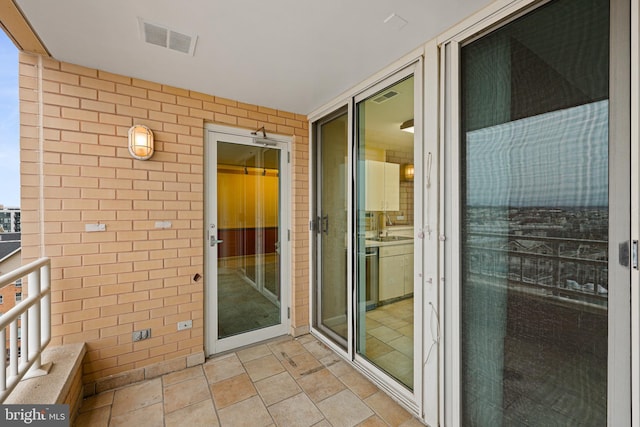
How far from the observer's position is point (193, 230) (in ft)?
8.36

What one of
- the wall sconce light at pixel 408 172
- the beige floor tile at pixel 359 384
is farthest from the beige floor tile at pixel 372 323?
the wall sconce light at pixel 408 172

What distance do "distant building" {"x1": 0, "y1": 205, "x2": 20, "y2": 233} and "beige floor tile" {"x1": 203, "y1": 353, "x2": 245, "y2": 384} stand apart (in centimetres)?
183

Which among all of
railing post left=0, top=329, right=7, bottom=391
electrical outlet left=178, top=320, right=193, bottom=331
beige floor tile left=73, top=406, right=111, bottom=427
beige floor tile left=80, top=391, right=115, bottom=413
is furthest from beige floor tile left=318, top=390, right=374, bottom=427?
railing post left=0, top=329, right=7, bottom=391

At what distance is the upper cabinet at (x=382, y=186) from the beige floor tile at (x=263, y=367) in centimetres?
172

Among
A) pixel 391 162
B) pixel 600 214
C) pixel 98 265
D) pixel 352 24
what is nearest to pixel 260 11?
pixel 352 24

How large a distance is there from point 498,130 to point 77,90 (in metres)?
2.99

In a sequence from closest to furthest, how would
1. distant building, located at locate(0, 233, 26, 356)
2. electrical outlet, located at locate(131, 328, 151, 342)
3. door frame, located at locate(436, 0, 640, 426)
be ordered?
1. door frame, located at locate(436, 0, 640, 426)
2. distant building, located at locate(0, 233, 26, 356)
3. electrical outlet, located at locate(131, 328, 151, 342)

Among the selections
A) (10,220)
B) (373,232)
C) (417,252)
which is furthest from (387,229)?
(10,220)

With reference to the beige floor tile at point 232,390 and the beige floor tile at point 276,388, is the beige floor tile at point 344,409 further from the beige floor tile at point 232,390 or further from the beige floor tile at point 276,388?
the beige floor tile at point 232,390

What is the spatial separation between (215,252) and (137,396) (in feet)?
4.18

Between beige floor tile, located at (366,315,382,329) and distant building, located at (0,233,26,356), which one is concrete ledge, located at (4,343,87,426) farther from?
beige floor tile, located at (366,315,382,329)

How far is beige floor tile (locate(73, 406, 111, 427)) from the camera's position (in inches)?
71.9

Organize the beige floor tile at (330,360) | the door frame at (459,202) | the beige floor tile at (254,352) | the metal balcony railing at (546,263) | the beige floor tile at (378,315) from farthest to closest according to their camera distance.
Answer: the beige floor tile at (254,352)
the beige floor tile at (330,360)
the beige floor tile at (378,315)
the metal balcony railing at (546,263)
the door frame at (459,202)

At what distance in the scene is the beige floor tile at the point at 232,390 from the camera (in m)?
2.06
